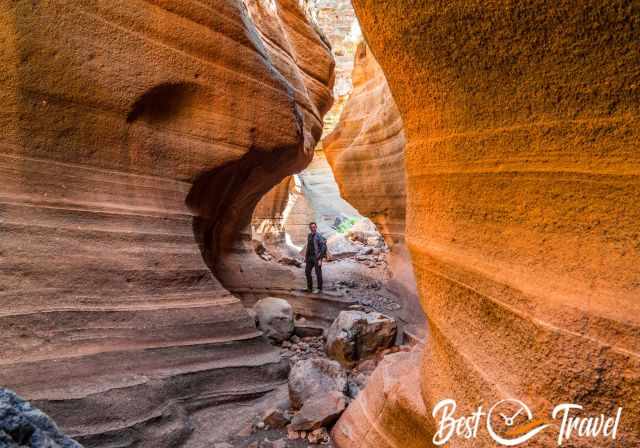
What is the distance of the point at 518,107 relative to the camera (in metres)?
1.43

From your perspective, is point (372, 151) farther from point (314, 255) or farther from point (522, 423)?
point (522, 423)

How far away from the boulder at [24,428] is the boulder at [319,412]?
2.05 metres

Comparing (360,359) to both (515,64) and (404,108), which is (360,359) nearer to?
(404,108)

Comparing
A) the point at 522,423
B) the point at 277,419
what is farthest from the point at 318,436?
the point at 522,423

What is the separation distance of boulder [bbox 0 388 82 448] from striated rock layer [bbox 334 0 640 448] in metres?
1.53

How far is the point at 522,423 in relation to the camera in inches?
51.0

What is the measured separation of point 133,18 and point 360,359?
424 centimetres

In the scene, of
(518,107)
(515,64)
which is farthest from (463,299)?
(515,64)

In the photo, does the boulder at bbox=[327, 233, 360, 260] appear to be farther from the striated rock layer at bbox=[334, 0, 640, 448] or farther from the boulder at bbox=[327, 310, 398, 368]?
the striated rock layer at bbox=[334, 0, 640, 448]

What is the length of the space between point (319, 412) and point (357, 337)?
1.48m

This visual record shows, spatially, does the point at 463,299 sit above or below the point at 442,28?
below

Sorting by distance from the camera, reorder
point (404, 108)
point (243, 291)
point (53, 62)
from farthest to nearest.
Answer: point (243, 291) < point (53, 62) < point (404, 108)

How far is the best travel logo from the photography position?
114 centimetres

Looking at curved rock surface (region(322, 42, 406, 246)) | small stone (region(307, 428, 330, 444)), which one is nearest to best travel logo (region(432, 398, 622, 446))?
small stone (region(307, 428, 330, 444))
